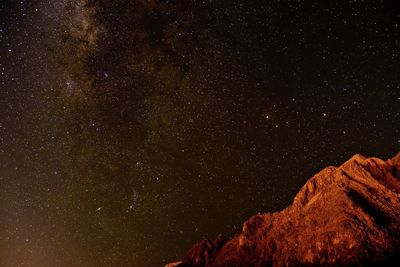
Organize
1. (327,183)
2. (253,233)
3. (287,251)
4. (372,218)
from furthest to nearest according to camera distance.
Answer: (253,233), (327,183), (287,251), (372,218)

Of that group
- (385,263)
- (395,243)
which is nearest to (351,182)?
(395,243)

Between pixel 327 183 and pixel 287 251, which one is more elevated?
pixel 327 183

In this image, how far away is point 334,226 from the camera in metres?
34.1

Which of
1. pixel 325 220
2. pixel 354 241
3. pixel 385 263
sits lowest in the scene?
pixel 385 263

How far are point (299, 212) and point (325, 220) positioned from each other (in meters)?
6.77

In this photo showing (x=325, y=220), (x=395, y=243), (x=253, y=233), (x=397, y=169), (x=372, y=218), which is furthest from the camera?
(x=253, y=233)

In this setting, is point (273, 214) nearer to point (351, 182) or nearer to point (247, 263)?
point (247, 263)

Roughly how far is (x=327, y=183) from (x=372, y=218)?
10520mm

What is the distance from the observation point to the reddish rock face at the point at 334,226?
1219 inches

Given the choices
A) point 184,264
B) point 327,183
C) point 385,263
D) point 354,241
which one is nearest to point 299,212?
point 327,183

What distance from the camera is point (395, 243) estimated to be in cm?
3064

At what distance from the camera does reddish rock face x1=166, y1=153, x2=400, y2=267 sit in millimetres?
30953

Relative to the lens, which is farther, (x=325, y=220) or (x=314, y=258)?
(x=325, y=220)

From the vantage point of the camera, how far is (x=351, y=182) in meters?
40.7
